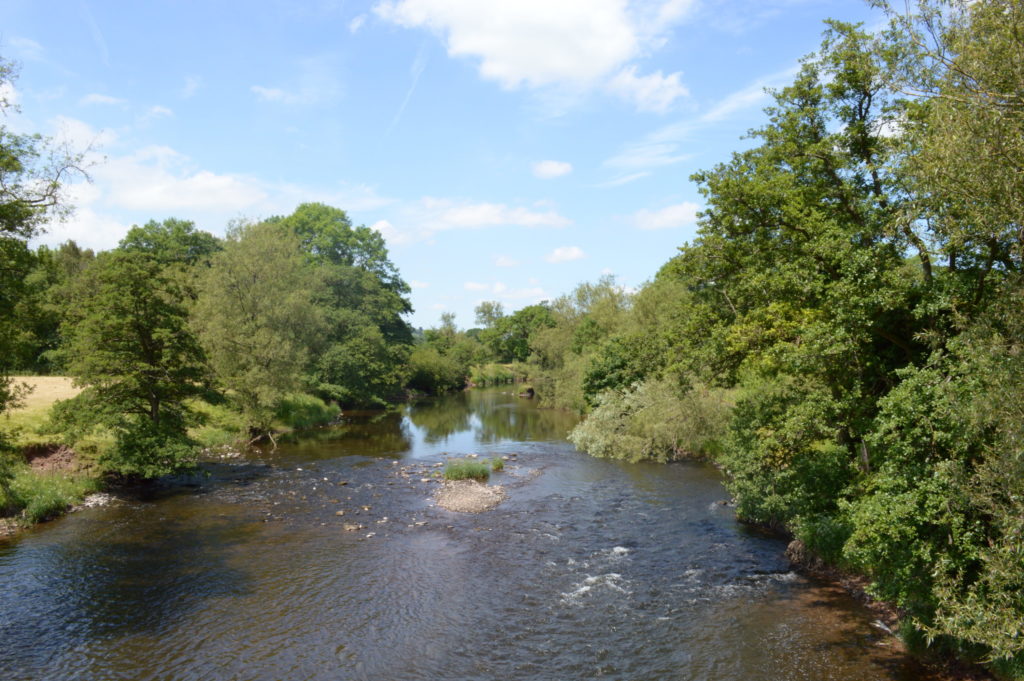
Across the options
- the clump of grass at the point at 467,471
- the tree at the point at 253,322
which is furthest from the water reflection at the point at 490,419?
the tree at the point at 253,322

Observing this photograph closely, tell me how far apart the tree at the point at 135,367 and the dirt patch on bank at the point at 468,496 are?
12.8 m

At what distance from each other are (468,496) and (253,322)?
83.2ft

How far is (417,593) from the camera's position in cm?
1850

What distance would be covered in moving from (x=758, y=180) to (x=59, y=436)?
33496 mm

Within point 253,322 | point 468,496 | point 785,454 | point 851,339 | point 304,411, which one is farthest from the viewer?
point 304,411

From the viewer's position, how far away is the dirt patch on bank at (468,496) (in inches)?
1098

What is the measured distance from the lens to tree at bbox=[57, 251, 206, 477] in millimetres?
27547

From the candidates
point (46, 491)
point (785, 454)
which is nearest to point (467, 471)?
point (785, 454)

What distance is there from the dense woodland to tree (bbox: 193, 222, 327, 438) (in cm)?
930

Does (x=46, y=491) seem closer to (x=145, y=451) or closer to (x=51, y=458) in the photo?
(x=51, y=458)

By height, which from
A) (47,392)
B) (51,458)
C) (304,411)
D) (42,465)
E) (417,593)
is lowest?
(417,593)

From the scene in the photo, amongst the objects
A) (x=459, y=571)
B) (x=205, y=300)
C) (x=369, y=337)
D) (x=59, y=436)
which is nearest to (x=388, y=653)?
(x=459, y=571)

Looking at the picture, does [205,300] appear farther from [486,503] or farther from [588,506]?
[588,506]

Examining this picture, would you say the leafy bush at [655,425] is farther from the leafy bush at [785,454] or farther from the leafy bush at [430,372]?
the leafy bush at [430,372]
